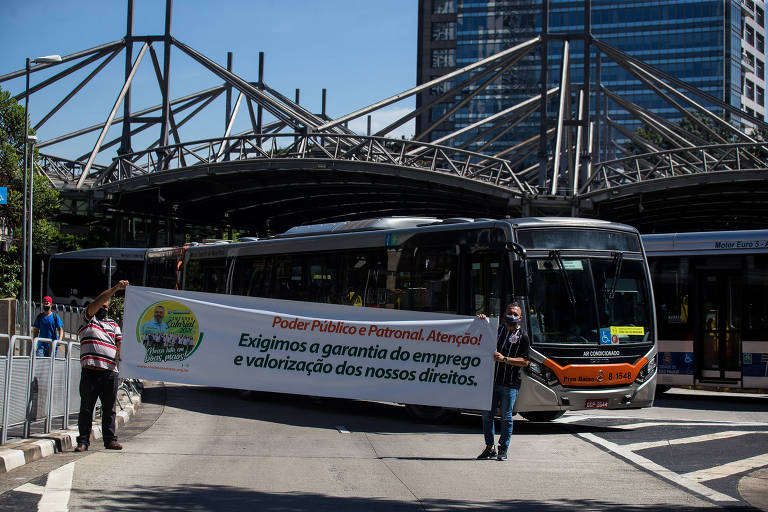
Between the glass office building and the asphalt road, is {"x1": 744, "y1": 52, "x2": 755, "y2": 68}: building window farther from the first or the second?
the asphalt road

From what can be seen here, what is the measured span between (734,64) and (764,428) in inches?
4645

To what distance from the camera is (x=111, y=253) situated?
51.6 meters

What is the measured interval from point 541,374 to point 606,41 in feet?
399

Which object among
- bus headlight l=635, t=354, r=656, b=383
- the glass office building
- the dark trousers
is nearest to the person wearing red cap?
the dark trousers

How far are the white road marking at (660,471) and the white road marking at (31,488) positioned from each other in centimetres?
617

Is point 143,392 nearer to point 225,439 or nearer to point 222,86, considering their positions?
point 225,439

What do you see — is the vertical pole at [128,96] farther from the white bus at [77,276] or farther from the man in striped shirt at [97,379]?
the man in striped shirt at [97,379]

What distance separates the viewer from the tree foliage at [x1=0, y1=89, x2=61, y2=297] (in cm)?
3684

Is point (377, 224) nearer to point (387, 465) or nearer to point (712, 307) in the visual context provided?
point (712, 307)

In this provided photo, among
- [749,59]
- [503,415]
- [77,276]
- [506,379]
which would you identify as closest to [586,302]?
[506,379]

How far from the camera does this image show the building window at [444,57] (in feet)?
418

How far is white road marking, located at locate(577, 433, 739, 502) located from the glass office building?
11498cm

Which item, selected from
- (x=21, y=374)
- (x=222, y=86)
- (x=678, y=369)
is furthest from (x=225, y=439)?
(x=222, y=86)

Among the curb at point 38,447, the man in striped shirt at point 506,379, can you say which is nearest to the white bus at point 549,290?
the man in striped shirt at point 506,379
